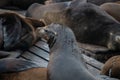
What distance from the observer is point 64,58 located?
10.2 feet

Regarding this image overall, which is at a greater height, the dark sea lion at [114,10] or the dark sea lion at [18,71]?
the dark sea lion at [114,10]

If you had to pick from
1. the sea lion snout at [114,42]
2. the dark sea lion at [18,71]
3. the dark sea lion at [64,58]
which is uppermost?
the dark sea lion at [64,58]

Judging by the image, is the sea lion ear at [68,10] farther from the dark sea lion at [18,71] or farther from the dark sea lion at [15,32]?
the dark sea lion at [18,71]

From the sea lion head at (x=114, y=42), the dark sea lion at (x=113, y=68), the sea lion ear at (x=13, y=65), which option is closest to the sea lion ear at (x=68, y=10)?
the sea lion head at (x=114, y=42)

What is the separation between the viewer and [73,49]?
3.35 m

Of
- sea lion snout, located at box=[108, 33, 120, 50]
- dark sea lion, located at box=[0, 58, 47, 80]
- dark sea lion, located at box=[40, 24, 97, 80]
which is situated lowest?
sea lion snout, located at box=[108, 33, 120, 50]

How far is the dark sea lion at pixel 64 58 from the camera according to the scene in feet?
9.44

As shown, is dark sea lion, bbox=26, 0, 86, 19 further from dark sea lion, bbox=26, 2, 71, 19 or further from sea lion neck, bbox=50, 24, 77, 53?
sea lion neck, bbox=50, 24, 77, 53

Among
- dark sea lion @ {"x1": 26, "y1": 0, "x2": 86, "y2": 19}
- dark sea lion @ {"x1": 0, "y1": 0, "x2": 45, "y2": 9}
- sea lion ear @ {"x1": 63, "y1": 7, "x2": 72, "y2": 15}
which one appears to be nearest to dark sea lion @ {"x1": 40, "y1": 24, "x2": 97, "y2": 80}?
sea lion ear @ {"x1": 63, "y1": 7, "x2": 72, "y2": 15}

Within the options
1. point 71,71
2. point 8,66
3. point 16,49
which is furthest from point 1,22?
point 71,71

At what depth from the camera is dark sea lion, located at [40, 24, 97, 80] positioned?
2878 millimetres

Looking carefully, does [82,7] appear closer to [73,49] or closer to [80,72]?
[73,49]

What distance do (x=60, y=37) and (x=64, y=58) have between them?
0.42m

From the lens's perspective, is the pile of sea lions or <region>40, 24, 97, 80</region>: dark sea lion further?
the pile of sea lions
